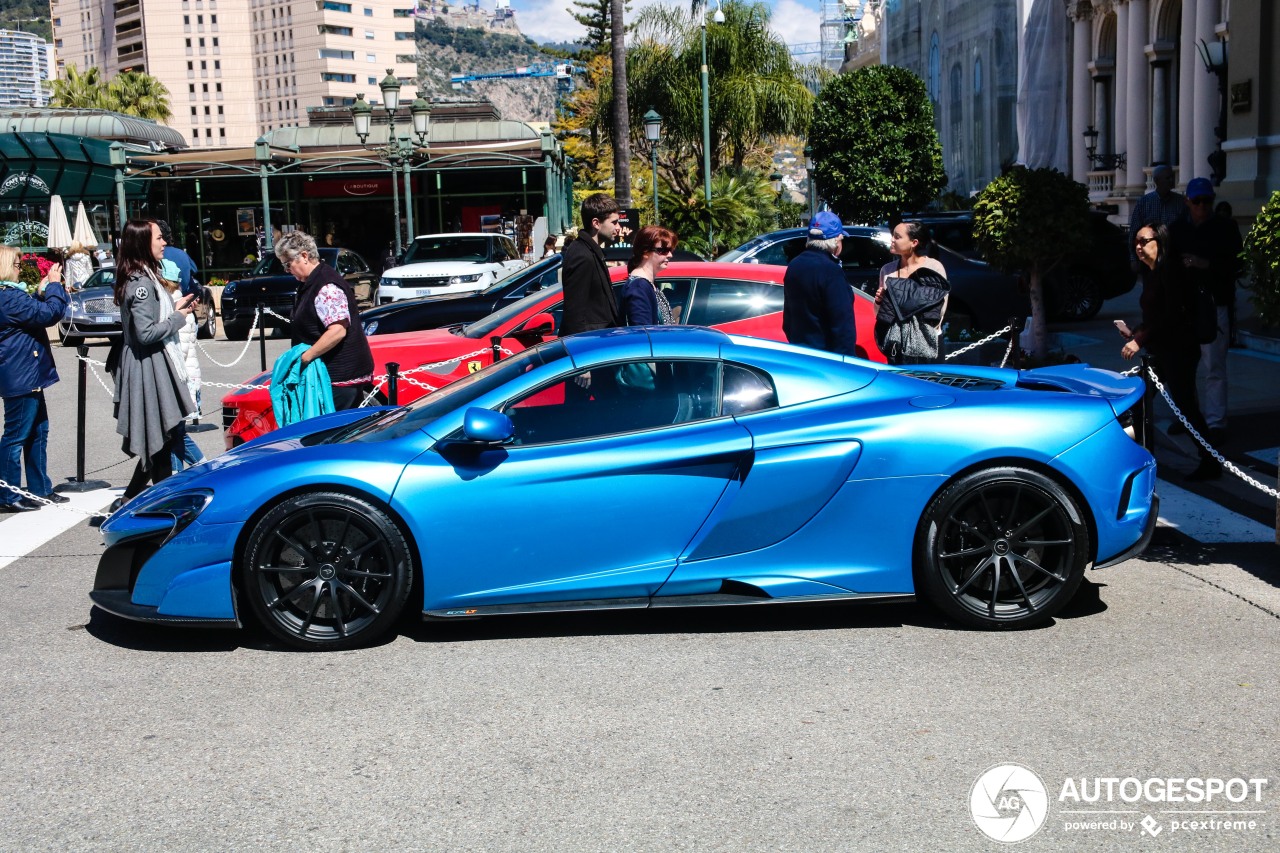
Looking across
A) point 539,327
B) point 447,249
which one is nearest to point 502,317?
point 539,327

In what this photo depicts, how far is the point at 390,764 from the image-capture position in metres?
4.43

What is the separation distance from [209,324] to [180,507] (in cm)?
2099

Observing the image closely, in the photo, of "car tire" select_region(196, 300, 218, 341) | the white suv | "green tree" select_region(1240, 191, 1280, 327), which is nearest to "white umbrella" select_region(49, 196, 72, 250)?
"car tire" select_region(196, 300, 218, 341)

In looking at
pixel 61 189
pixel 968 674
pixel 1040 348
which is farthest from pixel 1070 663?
pixel 61 189

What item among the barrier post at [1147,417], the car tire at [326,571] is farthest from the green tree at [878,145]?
the car tire at [326,571]

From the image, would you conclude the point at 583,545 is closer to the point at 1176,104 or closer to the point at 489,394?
the point at 489,394

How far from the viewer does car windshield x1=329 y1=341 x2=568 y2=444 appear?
5.79 metres

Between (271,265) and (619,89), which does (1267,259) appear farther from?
(619,89)

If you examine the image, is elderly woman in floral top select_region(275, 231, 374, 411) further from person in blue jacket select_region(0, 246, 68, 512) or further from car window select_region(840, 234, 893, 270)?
car window select_region(840, 234, 893, 270)

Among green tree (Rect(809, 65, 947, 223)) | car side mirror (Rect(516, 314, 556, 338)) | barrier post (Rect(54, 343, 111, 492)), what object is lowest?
barrier post (Rect(54, 343, 111, 492))

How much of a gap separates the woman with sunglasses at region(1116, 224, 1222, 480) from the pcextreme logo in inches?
192

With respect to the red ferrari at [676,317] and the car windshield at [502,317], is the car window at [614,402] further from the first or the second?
Result: the car windshield at [502,317]

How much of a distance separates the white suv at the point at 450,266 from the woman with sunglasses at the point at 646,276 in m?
14.1

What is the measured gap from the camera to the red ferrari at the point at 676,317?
9656mm
